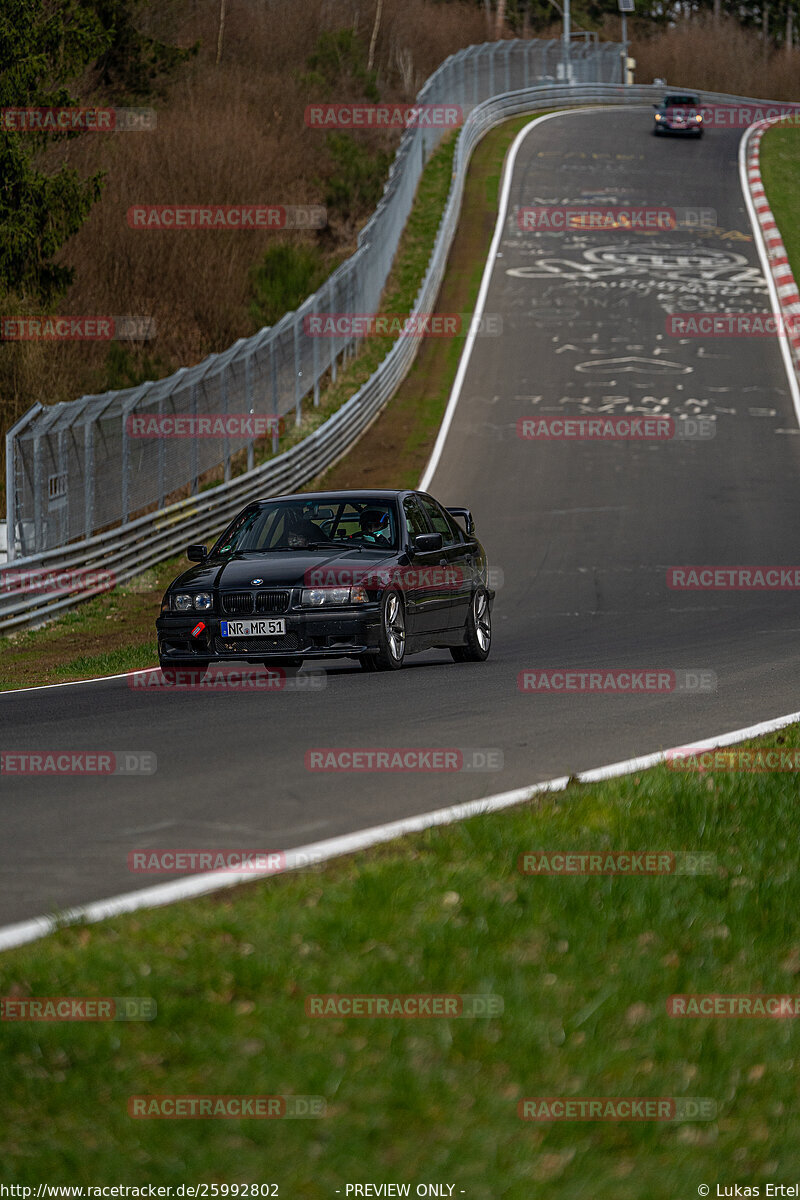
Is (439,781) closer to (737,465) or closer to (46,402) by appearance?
(737,465)

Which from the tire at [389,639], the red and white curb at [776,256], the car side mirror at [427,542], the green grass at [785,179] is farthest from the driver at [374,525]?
the green grass at [785,179]

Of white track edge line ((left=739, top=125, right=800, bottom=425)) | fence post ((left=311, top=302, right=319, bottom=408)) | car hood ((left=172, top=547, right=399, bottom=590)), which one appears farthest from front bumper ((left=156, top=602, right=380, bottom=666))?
white track edge line ((left=739, top=125, right=800, bottom=425))

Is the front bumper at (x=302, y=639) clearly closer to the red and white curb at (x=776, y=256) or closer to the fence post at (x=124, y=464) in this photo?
the fence post at (x=124, y=464)

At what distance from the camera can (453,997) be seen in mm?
4238

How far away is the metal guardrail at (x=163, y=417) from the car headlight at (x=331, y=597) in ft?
23.6

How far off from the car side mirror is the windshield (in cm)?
21

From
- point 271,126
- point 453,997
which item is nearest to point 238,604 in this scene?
point 453,997

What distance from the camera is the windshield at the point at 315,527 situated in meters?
13.1

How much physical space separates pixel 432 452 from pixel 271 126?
29.5m

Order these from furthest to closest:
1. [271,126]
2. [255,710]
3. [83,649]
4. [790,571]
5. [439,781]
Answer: [271,126] < [790,571] < [83,649] < [255,710] < [439,781]

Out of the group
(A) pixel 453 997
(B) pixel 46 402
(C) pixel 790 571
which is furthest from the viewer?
(B) pixel 46 402

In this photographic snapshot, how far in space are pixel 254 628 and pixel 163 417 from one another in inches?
462

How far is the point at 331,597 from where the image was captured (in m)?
11.9

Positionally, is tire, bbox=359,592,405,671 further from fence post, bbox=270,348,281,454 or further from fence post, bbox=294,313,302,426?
fence post, bbox=294,313,302,426
